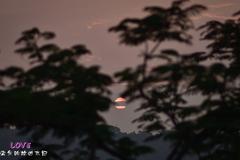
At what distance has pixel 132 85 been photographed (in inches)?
685

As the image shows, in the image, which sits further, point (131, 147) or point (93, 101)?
point (131, 147)

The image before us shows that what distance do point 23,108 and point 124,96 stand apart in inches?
158

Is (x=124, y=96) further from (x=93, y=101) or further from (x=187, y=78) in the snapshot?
(x=187, y=78)

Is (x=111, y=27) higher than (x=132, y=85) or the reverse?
higher

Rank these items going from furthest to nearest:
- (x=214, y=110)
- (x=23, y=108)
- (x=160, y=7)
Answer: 1. (x=214, y=110)
2. (x=160, y=7)
3. (x=23, y=108)

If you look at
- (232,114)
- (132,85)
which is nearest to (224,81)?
(232,114)

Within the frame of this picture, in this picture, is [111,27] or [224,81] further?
[224,81]

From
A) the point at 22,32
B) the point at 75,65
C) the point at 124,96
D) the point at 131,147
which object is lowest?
the point at 131,147

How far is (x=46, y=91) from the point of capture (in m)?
17.6

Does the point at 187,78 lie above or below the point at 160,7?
below

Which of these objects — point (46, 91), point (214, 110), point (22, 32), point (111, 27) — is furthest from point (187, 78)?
point (22, 32)

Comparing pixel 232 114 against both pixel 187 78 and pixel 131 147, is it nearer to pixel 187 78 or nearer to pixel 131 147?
pixel 187 78

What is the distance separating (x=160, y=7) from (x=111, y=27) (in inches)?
75.0

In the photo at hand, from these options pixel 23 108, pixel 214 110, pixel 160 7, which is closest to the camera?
pixel 23 108
